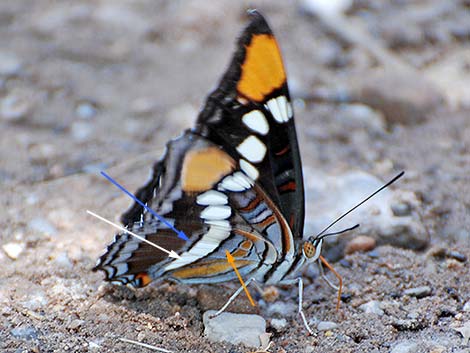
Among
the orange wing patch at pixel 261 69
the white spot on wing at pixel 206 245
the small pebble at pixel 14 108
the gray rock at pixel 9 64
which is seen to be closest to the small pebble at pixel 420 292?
the white spot on wing at pixel 206 245

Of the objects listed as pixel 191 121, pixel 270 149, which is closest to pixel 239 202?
pixel 270 149

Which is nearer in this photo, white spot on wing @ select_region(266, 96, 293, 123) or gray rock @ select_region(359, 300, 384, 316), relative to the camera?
white spot on wing @ select_region(266, 96, 293, 123)

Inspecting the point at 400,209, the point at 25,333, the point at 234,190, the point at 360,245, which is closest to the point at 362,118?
the point at 400,209

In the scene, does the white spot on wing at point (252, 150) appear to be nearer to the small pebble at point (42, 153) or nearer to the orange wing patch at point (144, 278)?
A: the orange wing patch at point (144, 278)

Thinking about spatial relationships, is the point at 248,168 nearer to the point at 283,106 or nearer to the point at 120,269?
the point at 283,106

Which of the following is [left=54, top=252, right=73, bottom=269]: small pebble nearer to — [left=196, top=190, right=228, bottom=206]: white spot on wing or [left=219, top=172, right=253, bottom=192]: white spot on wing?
[left=196, top=190, right=228, bottom=206]: white spot on wing

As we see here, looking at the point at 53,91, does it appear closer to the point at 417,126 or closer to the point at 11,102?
the point at 11,102

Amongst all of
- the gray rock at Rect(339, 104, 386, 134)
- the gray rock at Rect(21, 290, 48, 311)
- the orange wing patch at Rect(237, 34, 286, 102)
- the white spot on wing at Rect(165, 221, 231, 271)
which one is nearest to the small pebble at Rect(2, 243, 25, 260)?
the gray rock at Rect(21, 290, 48, 311)
